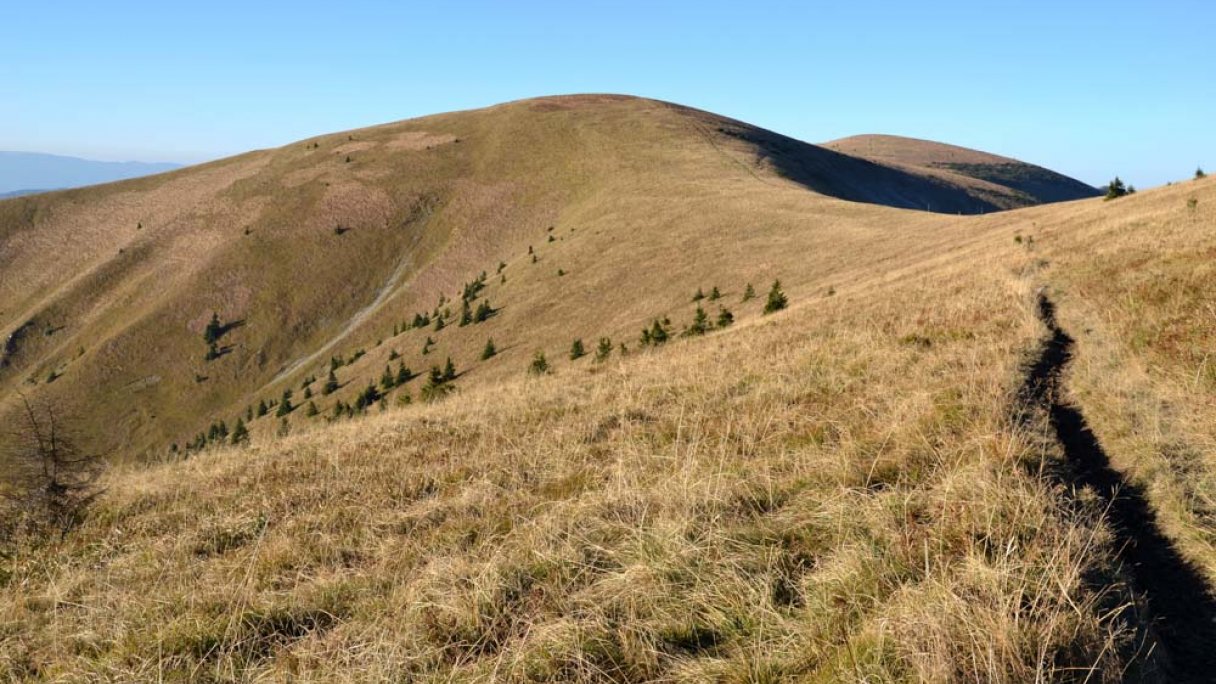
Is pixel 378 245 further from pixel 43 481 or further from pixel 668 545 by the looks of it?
pixel 668 545

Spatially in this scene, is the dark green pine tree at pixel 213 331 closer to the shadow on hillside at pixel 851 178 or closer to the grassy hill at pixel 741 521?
the shadow on hillside at pixel 851 178

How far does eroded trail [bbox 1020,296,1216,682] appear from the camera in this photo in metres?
3.82

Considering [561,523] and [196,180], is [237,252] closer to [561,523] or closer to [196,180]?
[196,180]

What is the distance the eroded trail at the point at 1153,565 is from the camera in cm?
382

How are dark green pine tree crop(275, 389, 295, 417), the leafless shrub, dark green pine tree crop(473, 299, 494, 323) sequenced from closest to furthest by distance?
the leafless shrub, dark green pine tree crop(473, 299, 494, 323), dark green pine tree crop(275, 389, 295, 417)

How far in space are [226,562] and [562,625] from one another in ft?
11.0

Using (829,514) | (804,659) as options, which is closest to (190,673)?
(804,659)

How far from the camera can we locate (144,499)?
306 inches

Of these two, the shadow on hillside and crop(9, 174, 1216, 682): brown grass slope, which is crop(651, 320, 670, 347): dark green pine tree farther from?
the shadow on hillside

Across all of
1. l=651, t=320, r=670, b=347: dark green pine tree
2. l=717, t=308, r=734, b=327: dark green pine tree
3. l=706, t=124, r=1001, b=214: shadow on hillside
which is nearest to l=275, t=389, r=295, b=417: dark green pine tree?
l=651, t=320, r=670, b=347: dark green pine tree

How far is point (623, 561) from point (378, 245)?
3762 inches

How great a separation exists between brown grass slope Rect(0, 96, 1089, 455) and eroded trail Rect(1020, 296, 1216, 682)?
34.8m

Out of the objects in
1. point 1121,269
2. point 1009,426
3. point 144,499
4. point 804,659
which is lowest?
point 144,499

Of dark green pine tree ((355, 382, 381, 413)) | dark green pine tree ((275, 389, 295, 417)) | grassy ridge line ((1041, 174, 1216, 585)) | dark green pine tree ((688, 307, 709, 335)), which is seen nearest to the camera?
grassy ridge line ((1041, 174, 1216, 585))
